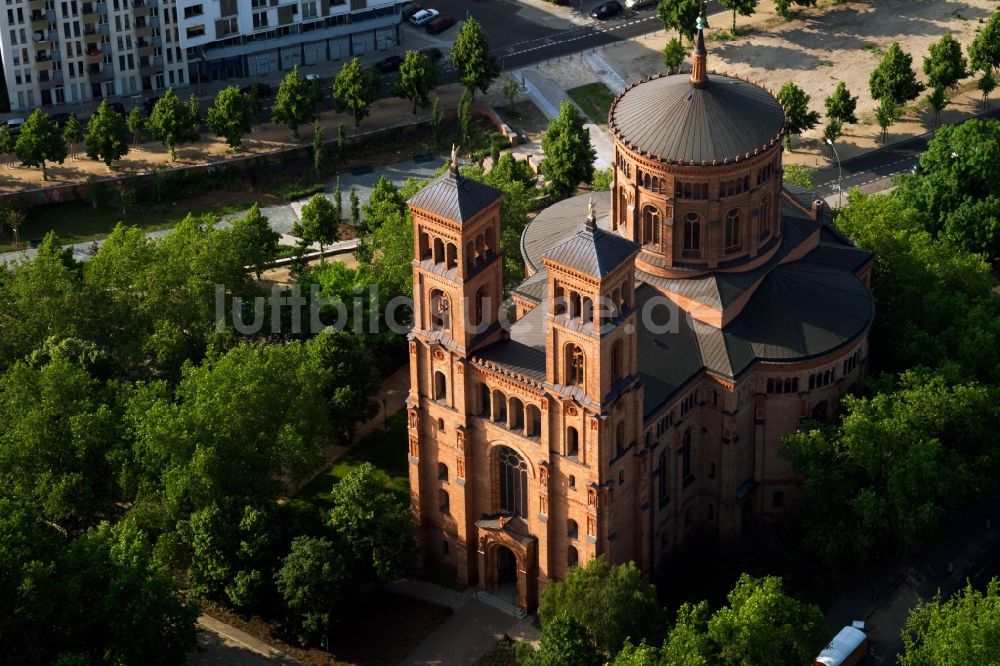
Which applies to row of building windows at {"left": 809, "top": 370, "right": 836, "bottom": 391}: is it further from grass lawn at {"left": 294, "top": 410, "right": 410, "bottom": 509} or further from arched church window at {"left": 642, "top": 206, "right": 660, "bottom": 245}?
grass lawn at {"left": 294, "top": 410, "right": 410, "bottom": 509}

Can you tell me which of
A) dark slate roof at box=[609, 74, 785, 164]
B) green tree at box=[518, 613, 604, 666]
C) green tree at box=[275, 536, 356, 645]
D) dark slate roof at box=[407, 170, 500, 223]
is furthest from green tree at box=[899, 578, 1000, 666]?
dark slate roof at box=[407, 170, 500, 223]

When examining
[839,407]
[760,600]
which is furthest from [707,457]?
[760,600]

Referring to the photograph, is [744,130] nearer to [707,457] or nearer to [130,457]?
[707,457]

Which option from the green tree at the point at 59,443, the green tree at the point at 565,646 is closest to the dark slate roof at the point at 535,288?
the green tree at the point at 565,646

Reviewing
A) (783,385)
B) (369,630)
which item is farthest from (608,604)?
(783,385)

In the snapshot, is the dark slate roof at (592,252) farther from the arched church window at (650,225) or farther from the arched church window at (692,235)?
the arched church window at (650,225)

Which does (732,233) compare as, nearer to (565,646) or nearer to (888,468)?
(888,468)
